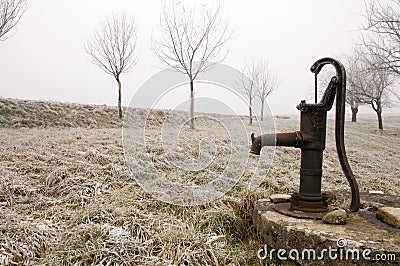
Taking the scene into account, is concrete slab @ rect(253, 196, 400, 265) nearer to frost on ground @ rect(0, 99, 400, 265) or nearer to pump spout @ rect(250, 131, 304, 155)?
frost on ground @ rect(0, 99, 400, 265)

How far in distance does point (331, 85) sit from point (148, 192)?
2102mm

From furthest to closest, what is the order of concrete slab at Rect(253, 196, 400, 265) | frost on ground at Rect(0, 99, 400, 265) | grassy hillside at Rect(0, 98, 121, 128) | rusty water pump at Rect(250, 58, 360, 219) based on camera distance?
grassy hillside at Rect(0, 98, 121, 128) → rusty water pump at Rect(250, 58, 360, 219) → frost on ground at Rect(0, 99, 400, 265) → concrete slab at Rect(253, 196, 400, 265)

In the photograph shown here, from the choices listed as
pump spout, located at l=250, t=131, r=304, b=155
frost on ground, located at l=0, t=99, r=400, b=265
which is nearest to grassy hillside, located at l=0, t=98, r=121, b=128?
frost on ground, located at l=0, t=99, r=400, b=265

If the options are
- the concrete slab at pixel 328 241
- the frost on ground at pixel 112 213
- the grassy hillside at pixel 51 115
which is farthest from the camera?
the grassy hillside at pixel 51 115

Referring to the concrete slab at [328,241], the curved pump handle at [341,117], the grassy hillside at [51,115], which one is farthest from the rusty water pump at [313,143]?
the grassy hillside at [51,115]

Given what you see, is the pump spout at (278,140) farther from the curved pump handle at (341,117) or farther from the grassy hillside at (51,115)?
the grassy hillside at (51,115)

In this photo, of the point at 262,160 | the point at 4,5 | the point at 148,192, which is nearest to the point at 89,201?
the point at 148,192

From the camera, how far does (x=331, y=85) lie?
2.23 meters

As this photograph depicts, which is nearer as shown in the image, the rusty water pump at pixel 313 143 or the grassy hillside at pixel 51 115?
the rusty water pump at pixel 313 143

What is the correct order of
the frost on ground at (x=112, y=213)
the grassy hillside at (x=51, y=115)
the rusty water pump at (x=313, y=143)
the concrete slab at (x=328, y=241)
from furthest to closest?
the grassy hillside at (x=51, y=115), the rusty water pump at (x=313, y=143), the frost on ground at (x=112, y=213), the concrete slab at (x=328, y=241)

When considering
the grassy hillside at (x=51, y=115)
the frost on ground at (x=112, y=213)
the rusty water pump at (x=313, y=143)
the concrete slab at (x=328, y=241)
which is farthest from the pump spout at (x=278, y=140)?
the grassy hillside at (x=51, y=115)

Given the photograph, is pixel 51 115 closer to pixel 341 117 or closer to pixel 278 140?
pixel 278 140

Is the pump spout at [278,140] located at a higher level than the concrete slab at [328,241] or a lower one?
higher

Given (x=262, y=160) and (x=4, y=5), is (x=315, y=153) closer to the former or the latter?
(x=262, y=160)
